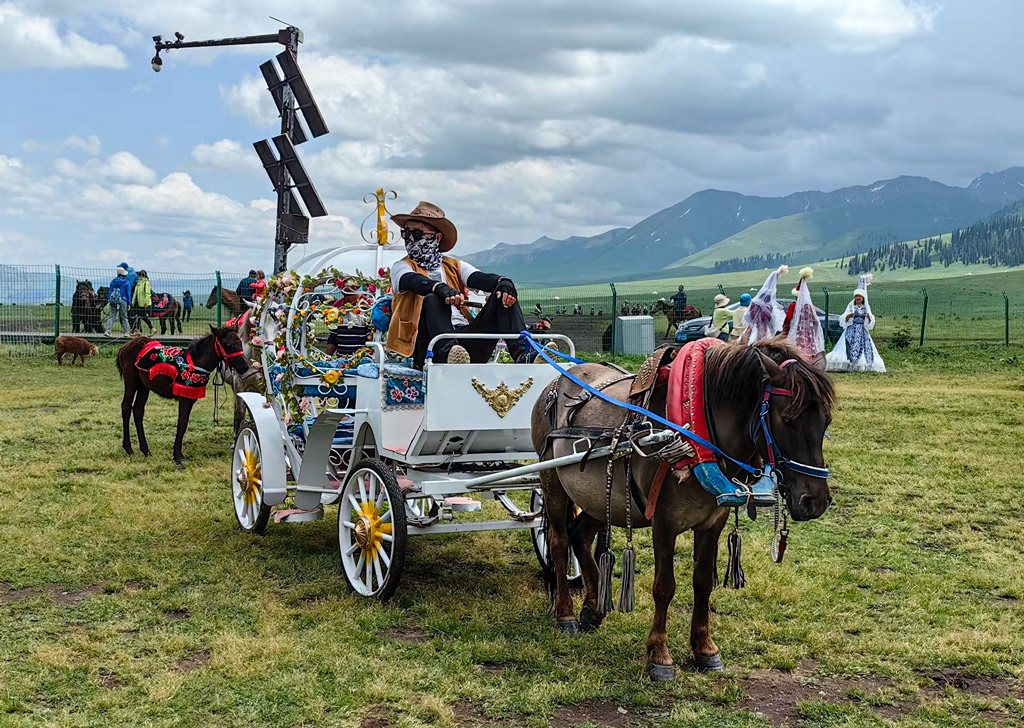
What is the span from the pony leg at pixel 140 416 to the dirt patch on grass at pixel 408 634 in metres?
6.39

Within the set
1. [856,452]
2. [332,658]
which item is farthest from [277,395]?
[856,452]

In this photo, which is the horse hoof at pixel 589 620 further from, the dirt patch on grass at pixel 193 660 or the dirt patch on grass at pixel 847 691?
the dirt patch on grass at pixel 193 660

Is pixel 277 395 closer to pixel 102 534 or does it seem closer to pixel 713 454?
pixel 102 534

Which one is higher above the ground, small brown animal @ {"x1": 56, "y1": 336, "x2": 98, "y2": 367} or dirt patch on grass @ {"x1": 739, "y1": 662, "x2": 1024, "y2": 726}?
small brown animal @ {"x1": 56, "y1": 336, "x2": 98, "y2": 367}

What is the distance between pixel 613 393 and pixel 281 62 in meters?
11.3

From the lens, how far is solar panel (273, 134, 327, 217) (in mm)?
14086

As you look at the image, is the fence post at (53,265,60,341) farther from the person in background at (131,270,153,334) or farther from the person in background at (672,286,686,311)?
the person in background at (672,286,686,311)

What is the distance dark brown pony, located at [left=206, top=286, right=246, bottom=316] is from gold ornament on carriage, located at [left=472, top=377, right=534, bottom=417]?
57.9 ft

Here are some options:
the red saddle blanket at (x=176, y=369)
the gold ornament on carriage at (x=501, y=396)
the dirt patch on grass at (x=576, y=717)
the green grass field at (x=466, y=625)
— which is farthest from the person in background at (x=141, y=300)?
the dirt patch on grass at (x=576, y=717)

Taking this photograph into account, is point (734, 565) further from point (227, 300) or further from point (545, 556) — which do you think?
point (227, 300)

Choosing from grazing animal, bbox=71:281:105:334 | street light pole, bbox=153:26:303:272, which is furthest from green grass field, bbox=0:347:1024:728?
grazing animal, bbox=71:281:105:334

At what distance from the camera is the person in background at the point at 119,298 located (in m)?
21.8

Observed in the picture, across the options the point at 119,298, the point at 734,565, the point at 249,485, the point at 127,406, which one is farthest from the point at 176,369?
the point at 119,298

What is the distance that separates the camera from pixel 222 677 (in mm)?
4707
